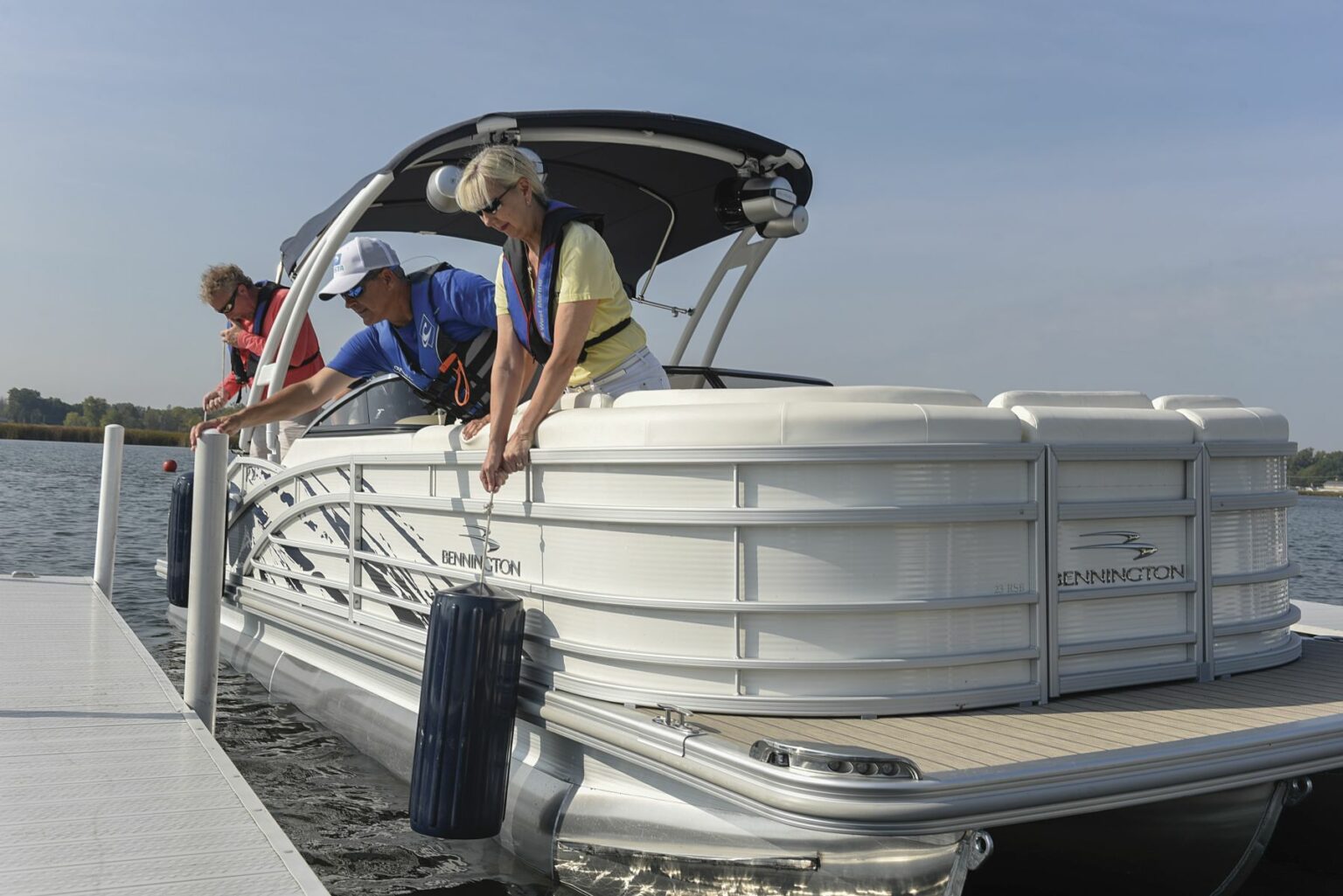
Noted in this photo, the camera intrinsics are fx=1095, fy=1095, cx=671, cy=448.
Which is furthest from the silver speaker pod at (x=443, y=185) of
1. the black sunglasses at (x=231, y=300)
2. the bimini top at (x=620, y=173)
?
the black sunglasses at (x=231, y=300)

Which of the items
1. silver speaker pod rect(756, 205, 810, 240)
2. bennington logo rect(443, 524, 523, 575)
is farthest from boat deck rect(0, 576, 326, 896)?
silver speaker pod rect(756, 205, 810, 240)

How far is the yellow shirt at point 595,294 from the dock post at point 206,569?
1.45 m

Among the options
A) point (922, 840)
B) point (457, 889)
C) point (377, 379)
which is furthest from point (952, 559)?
point (377, 379)

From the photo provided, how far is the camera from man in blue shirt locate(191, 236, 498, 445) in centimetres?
479

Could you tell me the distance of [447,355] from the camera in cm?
495

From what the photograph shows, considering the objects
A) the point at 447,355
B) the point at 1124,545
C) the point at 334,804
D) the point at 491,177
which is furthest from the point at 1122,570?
the point at 334,804

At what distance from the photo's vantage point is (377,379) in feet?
19.3

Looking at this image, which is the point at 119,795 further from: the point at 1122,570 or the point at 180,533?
the point at 180,533

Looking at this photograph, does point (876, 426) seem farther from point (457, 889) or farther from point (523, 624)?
point (457, 889)

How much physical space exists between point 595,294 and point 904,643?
1.56 m

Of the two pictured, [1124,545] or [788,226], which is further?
[788,226]

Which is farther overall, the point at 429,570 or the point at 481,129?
the point at 481,129

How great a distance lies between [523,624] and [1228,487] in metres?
2.34

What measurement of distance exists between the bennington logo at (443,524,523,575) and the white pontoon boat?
0.03m
